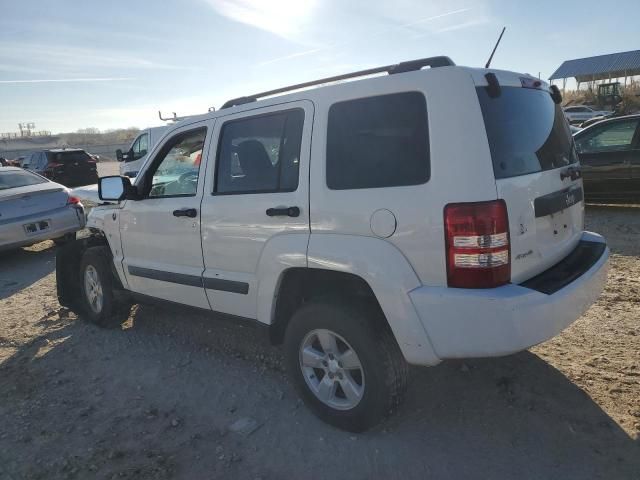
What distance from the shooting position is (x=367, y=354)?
2645 mm

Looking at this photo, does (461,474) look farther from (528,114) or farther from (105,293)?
(105,293)

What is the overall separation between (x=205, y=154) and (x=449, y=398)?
2422 millimetres

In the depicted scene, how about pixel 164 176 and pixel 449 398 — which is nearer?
pixel 449 398

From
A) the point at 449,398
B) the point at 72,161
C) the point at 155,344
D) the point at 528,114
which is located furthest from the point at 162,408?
the point at 72,161

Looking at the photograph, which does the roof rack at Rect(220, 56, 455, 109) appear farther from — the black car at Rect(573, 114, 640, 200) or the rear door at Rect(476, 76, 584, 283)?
the black car at Rect(573, 114, 640, 200)

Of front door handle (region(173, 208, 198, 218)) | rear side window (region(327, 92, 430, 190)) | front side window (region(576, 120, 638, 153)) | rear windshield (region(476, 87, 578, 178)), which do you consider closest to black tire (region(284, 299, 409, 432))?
rear side window (region(327, 92, 430, 190))

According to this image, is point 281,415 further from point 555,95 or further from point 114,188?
point 555,95

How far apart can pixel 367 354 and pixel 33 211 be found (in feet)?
23.2

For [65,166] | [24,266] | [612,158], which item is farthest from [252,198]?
[65,166]

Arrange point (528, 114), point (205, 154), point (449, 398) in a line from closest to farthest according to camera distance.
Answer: point (528, 114), point (449, 398), point (205, 154)

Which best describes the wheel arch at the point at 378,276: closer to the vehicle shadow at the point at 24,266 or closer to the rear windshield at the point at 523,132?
the rear windshield at the point at 523,132

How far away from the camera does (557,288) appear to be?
2494mm

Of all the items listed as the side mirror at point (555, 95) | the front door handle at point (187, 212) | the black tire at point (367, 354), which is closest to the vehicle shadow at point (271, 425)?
the black tire at point (367, 354)

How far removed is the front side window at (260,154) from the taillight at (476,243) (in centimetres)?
106
